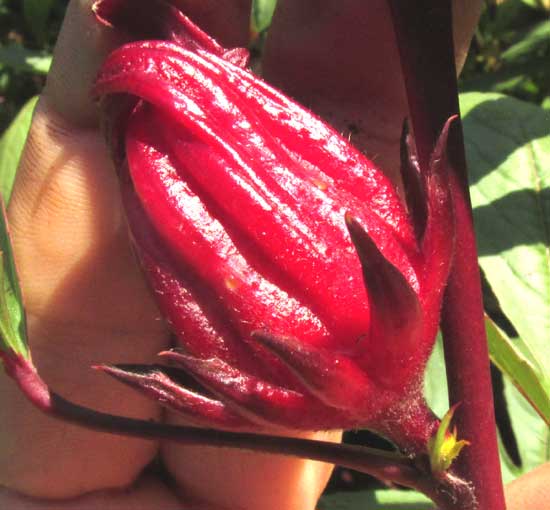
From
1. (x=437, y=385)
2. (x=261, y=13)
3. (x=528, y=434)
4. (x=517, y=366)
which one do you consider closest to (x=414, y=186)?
(x=517, y=366)

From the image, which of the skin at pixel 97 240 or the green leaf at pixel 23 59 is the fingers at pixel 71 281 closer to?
the skin at pixel 97 240

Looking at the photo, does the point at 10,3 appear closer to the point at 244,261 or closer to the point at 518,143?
the point at 518,143

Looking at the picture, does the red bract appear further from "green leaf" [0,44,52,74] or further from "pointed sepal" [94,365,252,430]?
"green leaf" [0,44,52,74]

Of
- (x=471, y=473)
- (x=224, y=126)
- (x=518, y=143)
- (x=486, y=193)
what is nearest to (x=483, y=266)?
(x=486, y=193)

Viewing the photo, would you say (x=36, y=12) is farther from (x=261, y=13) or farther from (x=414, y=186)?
(x=414, y=186)

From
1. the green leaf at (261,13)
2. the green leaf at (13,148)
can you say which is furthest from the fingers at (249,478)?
the green leaf at (261,13)
